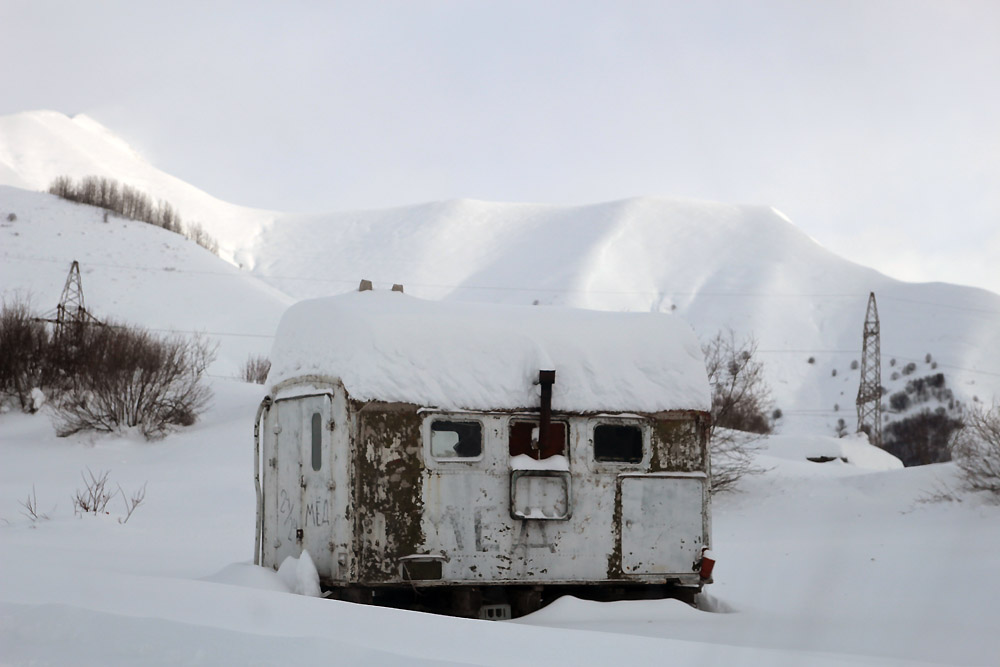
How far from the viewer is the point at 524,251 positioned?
382 ft

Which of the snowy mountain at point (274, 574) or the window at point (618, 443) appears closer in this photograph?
the snowy mountain at point (274, 574)

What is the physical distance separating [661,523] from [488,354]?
2.08 meters

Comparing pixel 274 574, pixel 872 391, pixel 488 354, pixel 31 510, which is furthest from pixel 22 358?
pixel 872 391

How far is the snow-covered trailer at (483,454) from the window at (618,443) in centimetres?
1

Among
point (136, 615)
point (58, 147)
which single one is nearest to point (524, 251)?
point (58, 147)

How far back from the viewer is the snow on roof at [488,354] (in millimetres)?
8602

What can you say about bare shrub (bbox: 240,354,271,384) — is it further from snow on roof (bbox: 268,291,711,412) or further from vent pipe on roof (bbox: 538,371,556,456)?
vent pipe on roof (bbox: 538,371,556,456)

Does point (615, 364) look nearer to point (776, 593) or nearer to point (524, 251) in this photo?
point (776, 593)

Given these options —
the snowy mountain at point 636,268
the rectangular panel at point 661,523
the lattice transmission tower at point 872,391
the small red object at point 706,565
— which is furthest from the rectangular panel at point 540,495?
the snowy mountain at point 636,268

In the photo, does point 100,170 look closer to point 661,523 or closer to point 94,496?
point 94,496

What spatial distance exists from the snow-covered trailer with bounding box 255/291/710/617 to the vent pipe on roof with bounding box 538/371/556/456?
0.02 m

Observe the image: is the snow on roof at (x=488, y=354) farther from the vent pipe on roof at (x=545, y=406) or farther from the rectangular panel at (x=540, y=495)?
the rectangular panel at (x=540, y=495)

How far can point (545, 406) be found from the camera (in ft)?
28.8

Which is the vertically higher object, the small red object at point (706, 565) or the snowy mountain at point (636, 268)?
the snowy mountain at point (636, 268)
